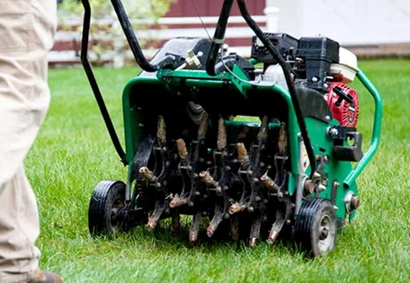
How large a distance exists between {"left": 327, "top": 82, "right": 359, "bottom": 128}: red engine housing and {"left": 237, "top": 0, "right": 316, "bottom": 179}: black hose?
39cm

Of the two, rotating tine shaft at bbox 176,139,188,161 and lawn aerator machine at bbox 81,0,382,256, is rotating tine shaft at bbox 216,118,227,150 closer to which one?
lawn aerator machine at bbox 81,0,382,256

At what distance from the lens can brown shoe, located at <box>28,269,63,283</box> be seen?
9.81 feet

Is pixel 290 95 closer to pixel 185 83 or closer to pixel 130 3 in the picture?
pixel 185 83

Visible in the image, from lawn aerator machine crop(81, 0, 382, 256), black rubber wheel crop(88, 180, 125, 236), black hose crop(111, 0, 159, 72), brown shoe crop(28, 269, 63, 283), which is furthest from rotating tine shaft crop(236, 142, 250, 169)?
brown shoe crop(28, 269, 63, 283)

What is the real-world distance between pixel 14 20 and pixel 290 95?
1.27 meters

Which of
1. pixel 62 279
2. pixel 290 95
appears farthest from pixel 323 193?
pixel 62 279

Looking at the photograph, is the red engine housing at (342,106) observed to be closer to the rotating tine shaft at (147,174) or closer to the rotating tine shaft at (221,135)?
the rotating tine shaft at (221,135)

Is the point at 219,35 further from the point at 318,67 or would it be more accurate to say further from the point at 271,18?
the point at 271,18

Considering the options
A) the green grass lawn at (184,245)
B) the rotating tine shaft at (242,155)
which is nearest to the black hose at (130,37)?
the rotating tine shaft at (242,155)

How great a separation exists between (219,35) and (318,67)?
0.71 meters

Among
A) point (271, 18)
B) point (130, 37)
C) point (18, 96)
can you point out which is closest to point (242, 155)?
point (130, 37)

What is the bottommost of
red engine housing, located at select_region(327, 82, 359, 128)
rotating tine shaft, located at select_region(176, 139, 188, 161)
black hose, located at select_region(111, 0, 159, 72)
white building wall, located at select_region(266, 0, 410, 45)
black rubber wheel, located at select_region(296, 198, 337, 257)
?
white building wall, located at select_region(266, 0, 410, 45)

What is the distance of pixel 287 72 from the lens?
3.52m

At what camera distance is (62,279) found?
3299mm
